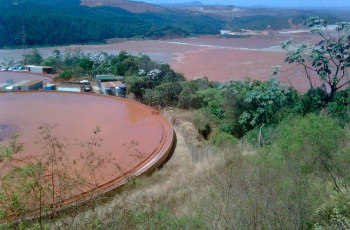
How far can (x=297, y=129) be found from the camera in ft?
16.5

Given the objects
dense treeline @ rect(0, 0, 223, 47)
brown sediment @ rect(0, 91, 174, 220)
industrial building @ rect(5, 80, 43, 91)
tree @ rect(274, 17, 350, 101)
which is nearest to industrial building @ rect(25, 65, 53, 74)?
industrial building @ rect(5, 80, 43, 91)

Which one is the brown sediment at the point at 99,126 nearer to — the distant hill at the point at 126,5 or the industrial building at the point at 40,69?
the industrial building at the point at 40,69

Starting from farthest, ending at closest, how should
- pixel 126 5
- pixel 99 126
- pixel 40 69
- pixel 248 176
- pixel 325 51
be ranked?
pixel 126 5 → pixel 40 69 → pixel 325 51 → pixel 99 126 → pixel 248 176

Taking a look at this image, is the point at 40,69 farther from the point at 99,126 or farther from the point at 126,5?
Answer: the point at 126,5

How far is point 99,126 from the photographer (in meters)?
7.89

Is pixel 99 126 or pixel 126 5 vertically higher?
pixel 126 5

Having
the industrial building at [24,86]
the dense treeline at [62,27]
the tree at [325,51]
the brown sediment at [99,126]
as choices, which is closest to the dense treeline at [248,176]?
the tree at [325,51]

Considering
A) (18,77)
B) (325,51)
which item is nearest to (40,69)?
(18,77)

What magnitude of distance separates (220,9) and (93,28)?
55283mm

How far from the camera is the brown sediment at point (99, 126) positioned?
225 inches

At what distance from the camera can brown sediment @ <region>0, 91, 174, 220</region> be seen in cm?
571

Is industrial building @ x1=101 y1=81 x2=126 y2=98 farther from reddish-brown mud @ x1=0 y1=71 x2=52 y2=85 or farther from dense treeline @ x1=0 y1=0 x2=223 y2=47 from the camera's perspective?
dense treeline @ x1=0 y1=0 x2=223 y2=47

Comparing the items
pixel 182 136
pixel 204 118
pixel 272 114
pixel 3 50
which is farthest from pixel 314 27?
pixel 3 50

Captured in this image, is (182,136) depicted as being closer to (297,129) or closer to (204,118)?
(204,118)
